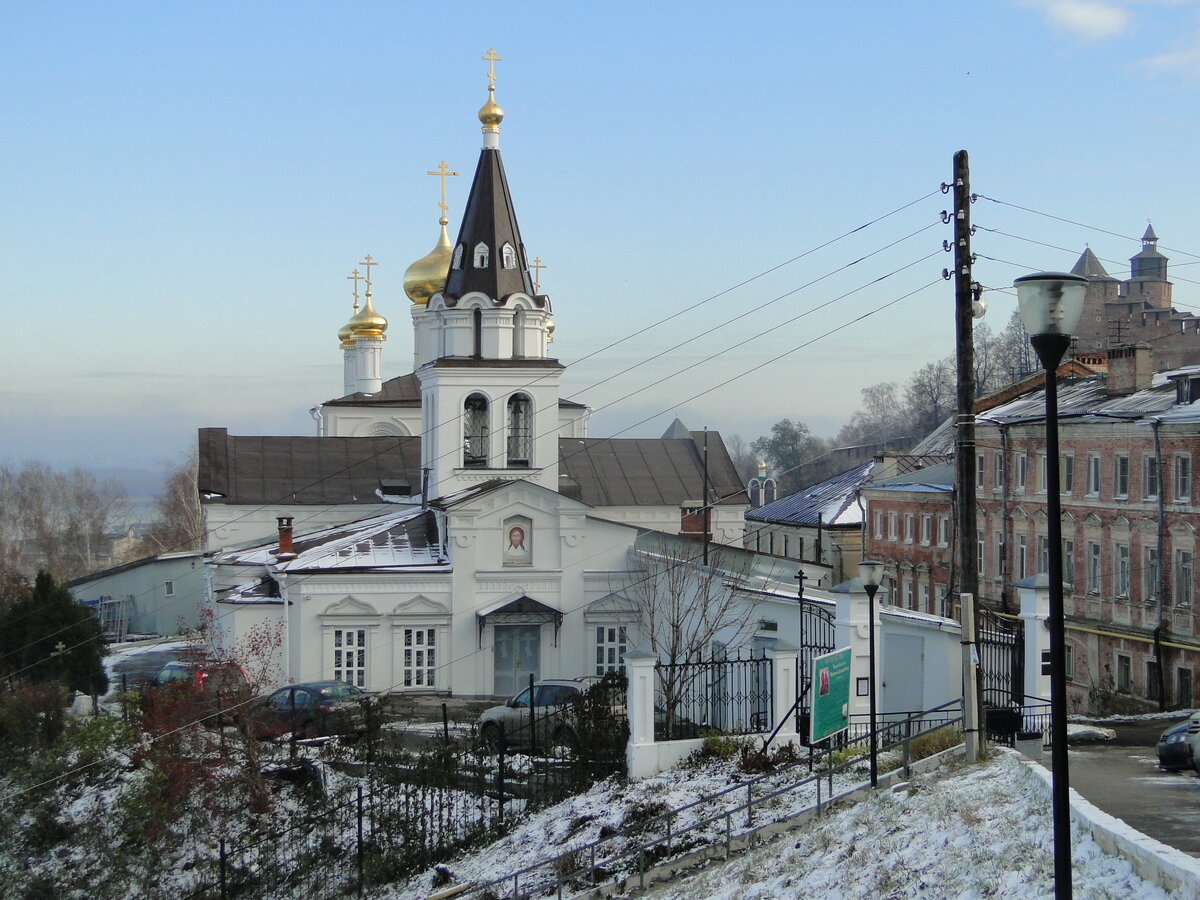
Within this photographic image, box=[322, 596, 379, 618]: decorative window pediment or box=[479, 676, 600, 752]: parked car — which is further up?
box=[322, 596, 379, 618]: decorative window pediment

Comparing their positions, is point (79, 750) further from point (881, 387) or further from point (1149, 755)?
point (881, 387)

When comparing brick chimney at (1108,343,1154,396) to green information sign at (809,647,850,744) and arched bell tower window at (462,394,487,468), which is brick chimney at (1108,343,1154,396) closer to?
arched bell tower window at (462,394,487,468)

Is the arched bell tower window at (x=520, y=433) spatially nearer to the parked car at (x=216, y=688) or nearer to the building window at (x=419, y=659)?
the building window at (x=419, y=659)

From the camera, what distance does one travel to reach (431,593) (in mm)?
33094

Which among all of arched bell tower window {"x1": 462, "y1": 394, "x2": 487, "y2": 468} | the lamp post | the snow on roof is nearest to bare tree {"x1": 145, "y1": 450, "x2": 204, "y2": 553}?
the snow on roof

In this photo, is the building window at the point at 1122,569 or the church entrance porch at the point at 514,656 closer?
the building window at the point at 1122,569

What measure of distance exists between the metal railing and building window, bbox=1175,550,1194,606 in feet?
48.2

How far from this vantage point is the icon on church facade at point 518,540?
3409 cm

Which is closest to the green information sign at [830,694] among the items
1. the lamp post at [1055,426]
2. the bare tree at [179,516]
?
the lamp post at [1055,426]

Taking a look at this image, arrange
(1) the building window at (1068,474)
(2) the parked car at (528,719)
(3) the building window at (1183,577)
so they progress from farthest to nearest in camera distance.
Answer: (1) the building window at (1068,474) → (3) the building window at (1183,577) → (2) the parked car at (528,719)

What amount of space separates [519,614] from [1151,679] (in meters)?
14.6

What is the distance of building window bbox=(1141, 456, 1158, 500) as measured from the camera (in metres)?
30.7

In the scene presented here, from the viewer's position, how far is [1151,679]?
30312mm

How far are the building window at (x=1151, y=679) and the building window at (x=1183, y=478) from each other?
367 cm
